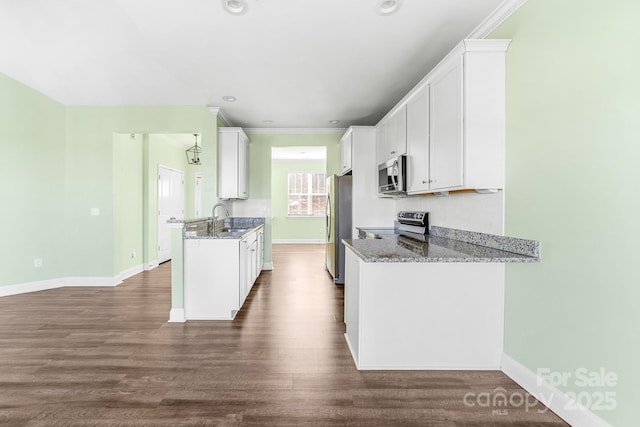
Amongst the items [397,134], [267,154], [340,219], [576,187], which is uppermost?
[267,154]

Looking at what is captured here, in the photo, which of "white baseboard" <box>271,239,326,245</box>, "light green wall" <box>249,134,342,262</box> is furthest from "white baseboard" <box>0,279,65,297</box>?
"white baseboard" <box>271,239,326,245</box>

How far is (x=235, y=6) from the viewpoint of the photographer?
80.9 inches

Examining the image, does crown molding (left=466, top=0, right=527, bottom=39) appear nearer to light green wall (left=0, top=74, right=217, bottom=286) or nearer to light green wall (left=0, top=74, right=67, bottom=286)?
light green wall (left=0, top=74, right=217, bottom=286)

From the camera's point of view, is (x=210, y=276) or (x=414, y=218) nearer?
(x=210, y=276)

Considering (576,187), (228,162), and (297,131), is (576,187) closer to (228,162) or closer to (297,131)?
(228,162)

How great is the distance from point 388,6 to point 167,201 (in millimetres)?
5466

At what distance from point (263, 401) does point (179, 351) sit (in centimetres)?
99

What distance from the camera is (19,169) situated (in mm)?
3691

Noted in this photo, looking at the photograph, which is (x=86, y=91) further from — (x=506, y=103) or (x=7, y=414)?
(x=506, y=103)

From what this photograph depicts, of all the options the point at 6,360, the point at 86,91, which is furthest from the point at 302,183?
the point at 6,360

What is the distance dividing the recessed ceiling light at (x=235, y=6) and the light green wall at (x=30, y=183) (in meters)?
3.25

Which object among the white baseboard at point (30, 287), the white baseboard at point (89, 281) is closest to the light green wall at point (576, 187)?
the white baseboard at point (89, 281)

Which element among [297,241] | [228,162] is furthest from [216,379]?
[297,241]

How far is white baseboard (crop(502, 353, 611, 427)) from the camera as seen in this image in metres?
1.51
